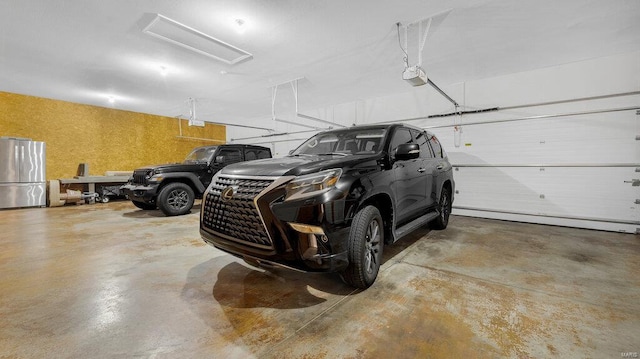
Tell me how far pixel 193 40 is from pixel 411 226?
14.3 feet

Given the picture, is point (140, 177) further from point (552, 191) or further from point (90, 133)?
point (552, 191)

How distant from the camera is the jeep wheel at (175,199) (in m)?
5.60

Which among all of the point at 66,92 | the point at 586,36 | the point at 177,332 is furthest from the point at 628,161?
the point at 66,92

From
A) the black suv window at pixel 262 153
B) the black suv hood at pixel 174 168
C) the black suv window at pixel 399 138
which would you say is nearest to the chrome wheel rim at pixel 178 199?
the black suv hood at pixel 174 168

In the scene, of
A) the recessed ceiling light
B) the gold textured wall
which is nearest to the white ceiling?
the recessed ceiling light

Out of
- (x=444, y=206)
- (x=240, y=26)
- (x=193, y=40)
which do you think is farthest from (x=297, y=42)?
(x=444, y=206)

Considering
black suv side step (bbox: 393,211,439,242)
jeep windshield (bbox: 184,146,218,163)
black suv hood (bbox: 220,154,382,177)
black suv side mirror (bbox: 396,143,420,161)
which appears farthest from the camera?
jeep windshield (bbox: 184,146,218,163)

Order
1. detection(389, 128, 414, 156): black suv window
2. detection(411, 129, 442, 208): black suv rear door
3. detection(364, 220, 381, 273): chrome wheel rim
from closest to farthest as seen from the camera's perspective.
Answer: detection(364, 220, 381, 273): chrome wheel rim, detection(389, 128, 414, 156): black suv window, detection(411, 129, 442, 208): black suv rear door

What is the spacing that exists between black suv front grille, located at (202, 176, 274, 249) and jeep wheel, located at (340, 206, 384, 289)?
0.68 m

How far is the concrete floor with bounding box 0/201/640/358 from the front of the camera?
1.59m

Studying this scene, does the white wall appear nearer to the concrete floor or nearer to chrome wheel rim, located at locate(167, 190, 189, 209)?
the concrete floor

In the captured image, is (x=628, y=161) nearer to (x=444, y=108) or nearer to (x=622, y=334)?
(x=444, y=108)

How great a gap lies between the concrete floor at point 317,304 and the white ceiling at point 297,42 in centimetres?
317

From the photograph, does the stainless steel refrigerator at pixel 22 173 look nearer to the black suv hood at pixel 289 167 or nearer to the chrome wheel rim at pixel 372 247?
the black suv hood at pixel 289 167
